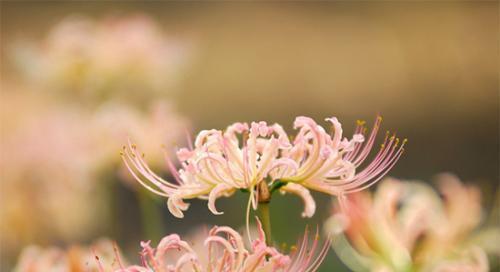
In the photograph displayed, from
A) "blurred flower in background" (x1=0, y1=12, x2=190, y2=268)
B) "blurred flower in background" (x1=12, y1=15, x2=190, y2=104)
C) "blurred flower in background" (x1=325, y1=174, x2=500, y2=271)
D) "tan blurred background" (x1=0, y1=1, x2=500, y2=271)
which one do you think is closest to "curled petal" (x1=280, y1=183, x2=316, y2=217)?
"blurred flower in background" (x1=325, y1=174, x2=500, y2=271)

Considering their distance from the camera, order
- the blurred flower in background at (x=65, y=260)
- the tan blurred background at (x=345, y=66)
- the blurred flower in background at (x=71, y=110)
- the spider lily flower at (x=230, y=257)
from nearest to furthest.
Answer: the spider lily flower at (x=230, y=257) → the blurred flower in background at (x=65, y=260) → the blurred flower in background at (x=71, y=110) → the tan blurred background at (x=345, y=66)

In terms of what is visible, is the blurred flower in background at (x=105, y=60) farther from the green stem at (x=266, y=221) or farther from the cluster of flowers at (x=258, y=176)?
the green stem at (x=266, y=221)

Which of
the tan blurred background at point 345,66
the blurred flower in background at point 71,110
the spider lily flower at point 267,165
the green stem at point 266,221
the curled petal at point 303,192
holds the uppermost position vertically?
the tan blurred background at point 345,66

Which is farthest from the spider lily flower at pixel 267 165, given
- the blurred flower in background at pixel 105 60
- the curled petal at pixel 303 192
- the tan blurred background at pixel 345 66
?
the tan blurred background at pixel 345 66

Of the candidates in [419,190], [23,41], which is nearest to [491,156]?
[23,41]

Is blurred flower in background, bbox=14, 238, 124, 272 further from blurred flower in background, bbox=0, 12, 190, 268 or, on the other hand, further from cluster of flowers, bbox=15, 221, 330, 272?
blurred flower in background, bbox=0, 12, 190, 268

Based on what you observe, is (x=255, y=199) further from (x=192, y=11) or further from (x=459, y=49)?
(x=192, y=11)
